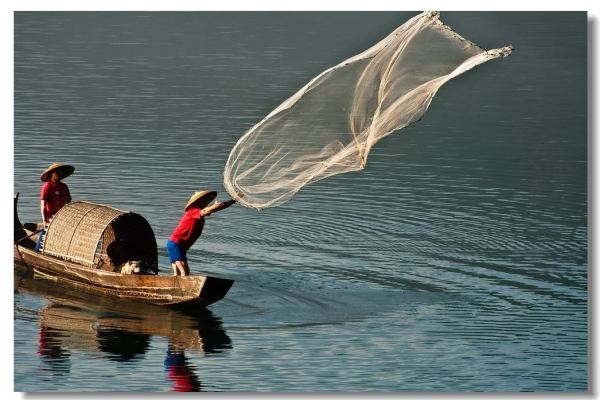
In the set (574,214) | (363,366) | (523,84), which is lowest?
(363,366)

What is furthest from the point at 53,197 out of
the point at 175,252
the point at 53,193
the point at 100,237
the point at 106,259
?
the point at 175,252

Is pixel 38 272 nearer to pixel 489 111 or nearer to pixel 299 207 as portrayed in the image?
pixel 299 207

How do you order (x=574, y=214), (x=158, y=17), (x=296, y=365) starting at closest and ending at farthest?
(x=296, y=365) < (x=158, y=17) < (x=574, y=214)

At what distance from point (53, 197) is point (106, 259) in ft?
2.34

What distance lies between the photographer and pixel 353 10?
46.9ft

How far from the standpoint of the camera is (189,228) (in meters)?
15.1

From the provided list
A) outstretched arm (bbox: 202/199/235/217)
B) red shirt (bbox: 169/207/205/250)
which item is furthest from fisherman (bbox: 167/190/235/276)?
outstretched arm (bbox: 202/199/235/217)

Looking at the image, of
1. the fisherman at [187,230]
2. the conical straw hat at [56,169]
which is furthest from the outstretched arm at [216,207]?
the conical straw hat at [56,169]

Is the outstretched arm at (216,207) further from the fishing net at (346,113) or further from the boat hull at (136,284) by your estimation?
the boat hull at (136,284)

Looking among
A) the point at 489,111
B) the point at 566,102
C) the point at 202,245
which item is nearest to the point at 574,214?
the point at 566,102

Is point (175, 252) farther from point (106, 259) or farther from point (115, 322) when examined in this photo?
→ point (106, 259)

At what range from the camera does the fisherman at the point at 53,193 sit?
16109mm

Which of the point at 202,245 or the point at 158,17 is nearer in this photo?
the point at 158,17
